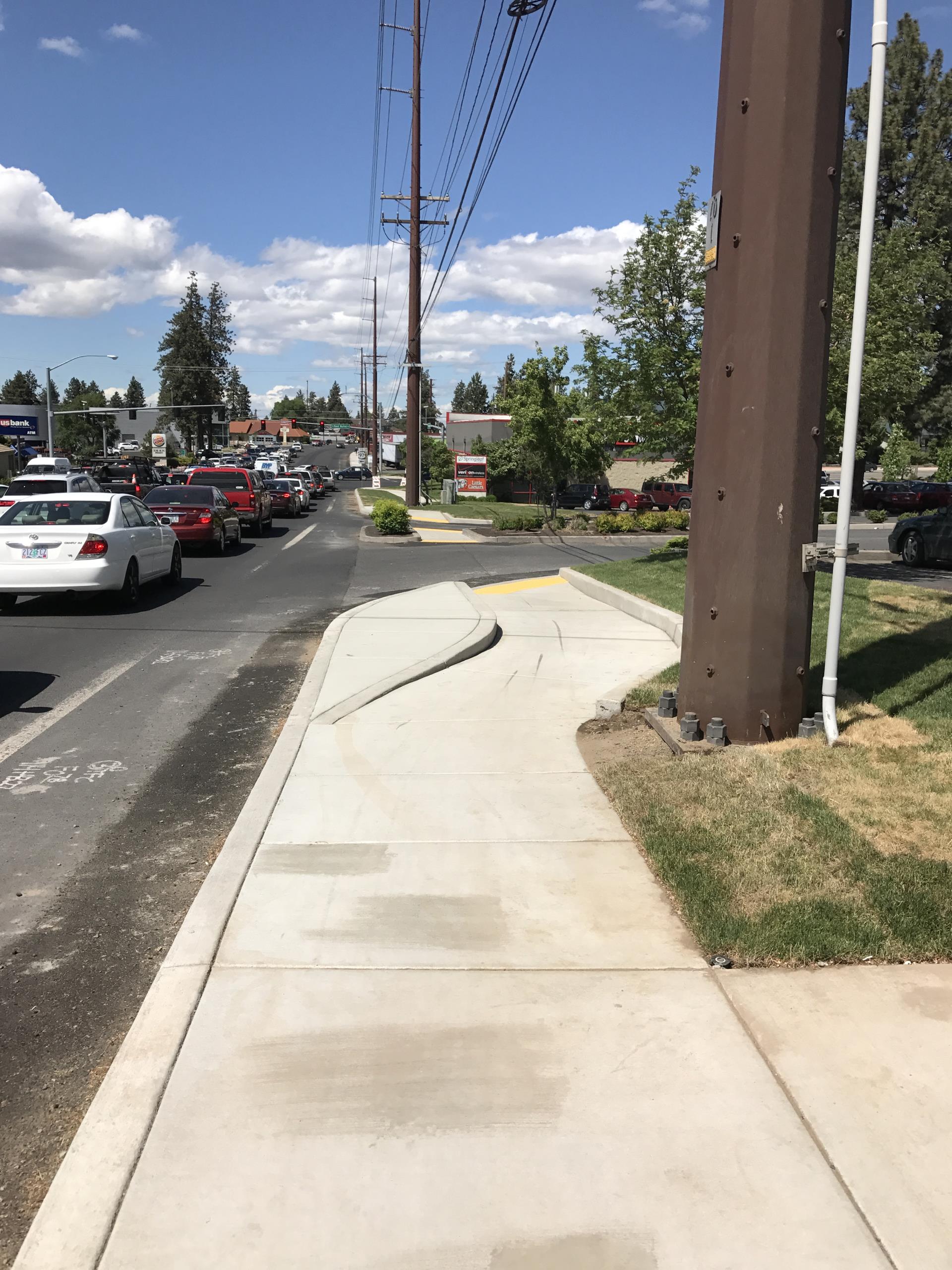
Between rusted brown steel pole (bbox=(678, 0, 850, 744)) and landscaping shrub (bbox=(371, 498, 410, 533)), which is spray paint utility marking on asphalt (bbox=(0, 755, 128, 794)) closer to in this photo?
rusted brown steel pole (bbox=(678, 0, 850, 744))

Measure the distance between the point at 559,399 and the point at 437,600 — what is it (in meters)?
18.6

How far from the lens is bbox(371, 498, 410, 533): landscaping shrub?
28047 mm

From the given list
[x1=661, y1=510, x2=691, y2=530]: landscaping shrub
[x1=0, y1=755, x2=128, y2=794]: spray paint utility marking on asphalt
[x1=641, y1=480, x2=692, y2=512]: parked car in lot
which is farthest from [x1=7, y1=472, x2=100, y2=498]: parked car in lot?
[x1=641, y1=480, x2=692, y2=512]: parked car in lot

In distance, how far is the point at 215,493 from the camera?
2266 centimetres

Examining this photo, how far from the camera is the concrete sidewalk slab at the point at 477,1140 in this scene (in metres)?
2.66

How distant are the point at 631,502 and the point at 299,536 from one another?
83.2 feet

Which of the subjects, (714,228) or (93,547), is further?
(93,547)

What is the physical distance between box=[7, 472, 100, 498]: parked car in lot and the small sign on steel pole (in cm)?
2202

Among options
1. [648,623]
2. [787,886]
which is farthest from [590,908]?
[648,623]

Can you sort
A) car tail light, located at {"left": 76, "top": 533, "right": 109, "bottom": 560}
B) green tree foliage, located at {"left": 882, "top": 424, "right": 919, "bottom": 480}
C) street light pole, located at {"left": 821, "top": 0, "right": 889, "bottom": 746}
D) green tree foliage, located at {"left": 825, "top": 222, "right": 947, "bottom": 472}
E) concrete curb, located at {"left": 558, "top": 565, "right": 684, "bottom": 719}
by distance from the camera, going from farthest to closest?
1. green tree foliage, located at {"left": 882, "top": 424, "right": 919, "bottom": 480}
2. green tree foliage, located at {"left": 825, "top": 222, "right": 947, "bottom": 472}
3. car tail light, located at {"left": 76, "top": 533, "right": 109, "bottom": 560}
4. concrete curb, located at {"left": 558, "top": 565, "right": 684, "bottom": 719}
5. street light pole, located at {"left": 821, "top": 0, "right": 889, "bottom": 746}

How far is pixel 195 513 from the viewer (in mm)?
21703

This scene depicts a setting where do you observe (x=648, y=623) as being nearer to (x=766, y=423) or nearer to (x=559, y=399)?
(x=766, y=423)

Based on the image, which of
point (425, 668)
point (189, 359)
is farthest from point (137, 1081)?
point (189, 359)

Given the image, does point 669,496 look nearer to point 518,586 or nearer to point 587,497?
point 587,497
